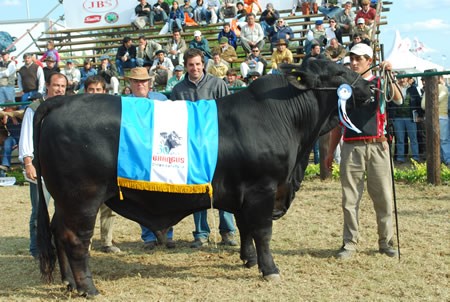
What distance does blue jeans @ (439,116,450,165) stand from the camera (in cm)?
1169

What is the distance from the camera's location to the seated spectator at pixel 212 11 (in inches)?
787

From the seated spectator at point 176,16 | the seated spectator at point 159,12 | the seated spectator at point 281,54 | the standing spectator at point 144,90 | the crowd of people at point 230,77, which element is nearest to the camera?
the crowd of people at point 230,77

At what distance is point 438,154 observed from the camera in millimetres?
9430

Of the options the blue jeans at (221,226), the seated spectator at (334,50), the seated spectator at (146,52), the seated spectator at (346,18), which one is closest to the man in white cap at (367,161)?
the blue jeans at (221,226)

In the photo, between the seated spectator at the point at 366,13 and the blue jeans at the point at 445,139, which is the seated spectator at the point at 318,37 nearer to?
the seated spectator at the point at 366,13

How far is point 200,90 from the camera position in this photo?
6.36m

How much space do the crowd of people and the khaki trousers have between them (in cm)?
1

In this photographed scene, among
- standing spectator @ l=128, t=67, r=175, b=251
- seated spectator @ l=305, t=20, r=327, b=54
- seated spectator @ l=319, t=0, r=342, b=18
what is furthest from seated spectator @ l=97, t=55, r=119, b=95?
standing spectator @ l=128, t=67, r=175, b=251

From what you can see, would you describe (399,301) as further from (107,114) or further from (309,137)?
(107,114)

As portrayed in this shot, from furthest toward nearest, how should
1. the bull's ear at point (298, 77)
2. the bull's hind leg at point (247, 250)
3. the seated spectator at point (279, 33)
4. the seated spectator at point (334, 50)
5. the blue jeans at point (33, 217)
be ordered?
1. the seated spectator at point (279, 33)
2. the seated spectator at point (334, 50)
3. the blue jeans at point (33, 217)
4. the bull's hind leg at point (247, 250)
5. the bull's ear at point (298, 77)

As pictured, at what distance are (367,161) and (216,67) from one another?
945cm

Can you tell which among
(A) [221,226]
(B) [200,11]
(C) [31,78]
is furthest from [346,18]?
(A) [221,226]

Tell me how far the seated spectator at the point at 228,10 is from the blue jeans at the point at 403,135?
9077mm

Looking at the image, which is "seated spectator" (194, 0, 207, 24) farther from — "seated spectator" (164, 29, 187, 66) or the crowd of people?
"seated spectator" (164, 29, 187, 66)
